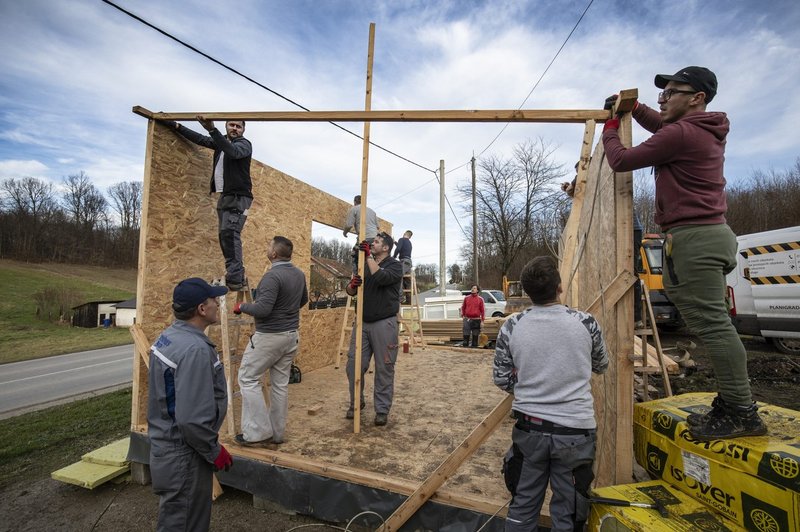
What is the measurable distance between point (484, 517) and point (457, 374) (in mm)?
3800

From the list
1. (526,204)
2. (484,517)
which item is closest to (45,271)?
(526,204)

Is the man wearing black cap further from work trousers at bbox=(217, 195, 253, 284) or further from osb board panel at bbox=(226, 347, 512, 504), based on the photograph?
work trousers at bbox=(217, 195, 253, 284)

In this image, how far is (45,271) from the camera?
114 ft

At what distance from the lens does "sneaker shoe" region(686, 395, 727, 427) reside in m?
1.86

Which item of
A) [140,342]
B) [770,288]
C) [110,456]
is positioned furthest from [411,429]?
[770,288]

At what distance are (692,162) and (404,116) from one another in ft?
6.61

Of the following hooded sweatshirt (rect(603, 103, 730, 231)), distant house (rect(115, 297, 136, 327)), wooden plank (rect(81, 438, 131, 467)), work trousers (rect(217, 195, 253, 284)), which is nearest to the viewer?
hooded sweatshirt (rect(603, 103, 730, 231))

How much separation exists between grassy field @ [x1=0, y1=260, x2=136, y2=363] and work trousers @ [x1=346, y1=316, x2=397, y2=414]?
1605 cm

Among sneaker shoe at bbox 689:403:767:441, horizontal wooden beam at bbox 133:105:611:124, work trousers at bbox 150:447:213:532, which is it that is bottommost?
work trousers at bbox 150:447:213:532

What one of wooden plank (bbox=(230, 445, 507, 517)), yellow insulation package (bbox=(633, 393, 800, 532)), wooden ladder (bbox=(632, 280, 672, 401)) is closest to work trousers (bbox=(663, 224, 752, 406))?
yellow insulation package (bbox=(633, 393, 800, 532))

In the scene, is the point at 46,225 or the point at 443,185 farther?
the point at 46,225

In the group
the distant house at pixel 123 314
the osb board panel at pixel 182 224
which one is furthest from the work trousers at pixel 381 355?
the distant house at pixel 123 314

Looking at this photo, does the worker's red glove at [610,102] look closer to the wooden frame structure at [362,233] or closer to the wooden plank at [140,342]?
the wooden frame structure at [362,233]

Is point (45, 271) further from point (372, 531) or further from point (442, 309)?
point (372, 531)
